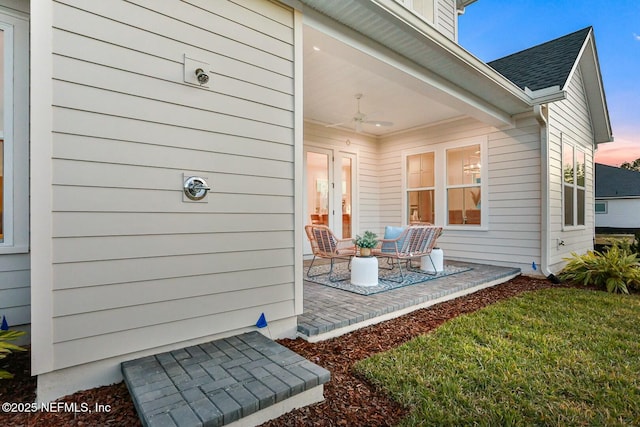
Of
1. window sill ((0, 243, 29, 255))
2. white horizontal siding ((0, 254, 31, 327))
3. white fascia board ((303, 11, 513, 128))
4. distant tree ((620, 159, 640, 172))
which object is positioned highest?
distant tree ((620, 159, 640, 172))

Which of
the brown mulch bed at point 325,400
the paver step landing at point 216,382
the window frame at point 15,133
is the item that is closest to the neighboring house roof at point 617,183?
the brown mulch bed at point 325,400

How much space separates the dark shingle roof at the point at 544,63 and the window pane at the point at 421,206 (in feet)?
8.77

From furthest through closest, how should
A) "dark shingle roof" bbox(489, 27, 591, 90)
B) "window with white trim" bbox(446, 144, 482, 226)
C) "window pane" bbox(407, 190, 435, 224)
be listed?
"window pane" bbox(407, 190, 435, 224) → "window with white trim" bbox(446, 144, 482, 226) → "dark shingle roof" bbox(489, 27, 591, 90)

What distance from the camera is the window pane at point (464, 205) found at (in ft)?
20.7

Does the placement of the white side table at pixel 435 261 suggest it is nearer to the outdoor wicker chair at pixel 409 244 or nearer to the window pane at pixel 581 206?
Result: the outdoor wicker chair at pixel 409 244

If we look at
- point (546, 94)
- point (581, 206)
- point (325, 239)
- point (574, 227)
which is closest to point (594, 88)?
point (581, 206)

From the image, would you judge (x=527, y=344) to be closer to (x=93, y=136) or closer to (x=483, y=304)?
(x=483, y=304)

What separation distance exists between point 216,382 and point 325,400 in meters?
0.64

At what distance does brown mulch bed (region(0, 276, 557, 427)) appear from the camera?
162cm

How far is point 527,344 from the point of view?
2635 millimetres

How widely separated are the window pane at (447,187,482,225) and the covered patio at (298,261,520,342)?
1624 millimetres

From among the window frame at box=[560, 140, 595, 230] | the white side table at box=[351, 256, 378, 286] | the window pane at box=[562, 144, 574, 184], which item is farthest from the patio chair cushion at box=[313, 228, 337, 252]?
the window pane at box=[562, 144, 574, 184]

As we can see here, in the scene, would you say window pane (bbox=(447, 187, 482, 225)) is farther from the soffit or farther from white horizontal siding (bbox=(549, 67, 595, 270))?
the soffit

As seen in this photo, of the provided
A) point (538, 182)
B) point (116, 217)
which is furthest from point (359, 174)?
point (116, 217)
